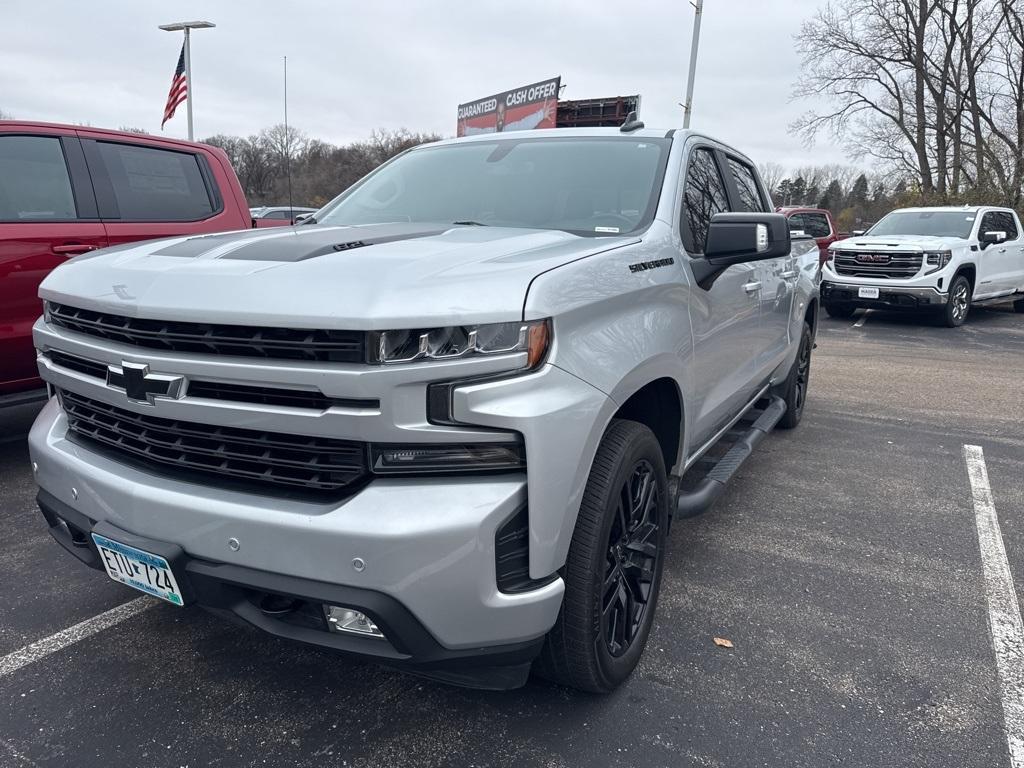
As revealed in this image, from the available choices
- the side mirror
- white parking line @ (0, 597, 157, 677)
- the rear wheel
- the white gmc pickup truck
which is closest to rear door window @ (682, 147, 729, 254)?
white parking line @ (0, 597, 157, 677)

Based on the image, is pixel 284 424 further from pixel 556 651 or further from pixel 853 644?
pixel 853 644

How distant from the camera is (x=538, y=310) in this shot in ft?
6.07

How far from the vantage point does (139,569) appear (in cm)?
204

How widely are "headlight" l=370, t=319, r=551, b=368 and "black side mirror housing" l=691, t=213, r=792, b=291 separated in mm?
1186

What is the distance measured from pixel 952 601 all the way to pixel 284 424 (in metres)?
2.81

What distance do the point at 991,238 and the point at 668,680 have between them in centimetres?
1285

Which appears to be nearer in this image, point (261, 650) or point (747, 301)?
point (261, 650)

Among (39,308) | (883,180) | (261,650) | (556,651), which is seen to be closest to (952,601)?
(556,651)

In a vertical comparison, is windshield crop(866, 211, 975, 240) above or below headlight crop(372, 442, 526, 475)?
above

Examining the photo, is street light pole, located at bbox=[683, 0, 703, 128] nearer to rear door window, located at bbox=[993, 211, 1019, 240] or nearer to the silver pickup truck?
rear door window, located at bbox=[993, 211, 1019, 240]

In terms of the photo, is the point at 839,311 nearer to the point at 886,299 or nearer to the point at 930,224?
the point at 886,299

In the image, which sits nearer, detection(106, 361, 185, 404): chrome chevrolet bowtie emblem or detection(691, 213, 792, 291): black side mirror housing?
detection(106, 361, 185, 404): chrome chevrolet bowtie emblem

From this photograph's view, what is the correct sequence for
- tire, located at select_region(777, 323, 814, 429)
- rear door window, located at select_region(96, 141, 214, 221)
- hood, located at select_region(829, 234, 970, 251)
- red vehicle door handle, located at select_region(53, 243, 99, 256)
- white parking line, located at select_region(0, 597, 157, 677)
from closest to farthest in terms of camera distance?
white parking line, located at select_region(0, 597, 157, 677) → red vehicle door handle, located at select_region(53, 243, 99, 256) → rear door window, located at select_region(96, 141, 214, 221) → tire, located at select_region(777, 323, 814, 429) → hood, located at select_region(829, 234, 970, 251)

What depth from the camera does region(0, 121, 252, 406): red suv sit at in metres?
4.27
